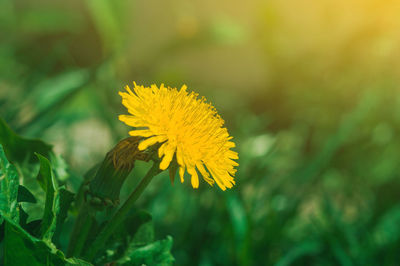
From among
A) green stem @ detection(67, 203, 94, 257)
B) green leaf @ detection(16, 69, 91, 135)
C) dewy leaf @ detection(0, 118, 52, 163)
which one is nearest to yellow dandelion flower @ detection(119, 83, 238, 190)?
green stem @ detection(67, 203, 94, 257)

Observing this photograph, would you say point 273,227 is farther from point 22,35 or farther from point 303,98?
point 22,35

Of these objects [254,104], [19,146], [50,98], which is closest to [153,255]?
[19,146]

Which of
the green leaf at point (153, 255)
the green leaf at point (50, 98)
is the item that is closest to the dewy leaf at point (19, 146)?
the green leaf at point (153, 255)

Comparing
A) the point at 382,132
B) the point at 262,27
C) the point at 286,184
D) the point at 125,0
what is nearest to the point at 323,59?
the point at 262,27

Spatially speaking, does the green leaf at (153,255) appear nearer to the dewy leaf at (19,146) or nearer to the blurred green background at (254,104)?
the dewy leaf at (19,146)

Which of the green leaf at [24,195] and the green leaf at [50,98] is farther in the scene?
the green leaf at [50,98]

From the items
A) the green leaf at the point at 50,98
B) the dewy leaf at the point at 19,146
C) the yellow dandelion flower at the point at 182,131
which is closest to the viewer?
the yellow dandelion flower at the point at 182,131
